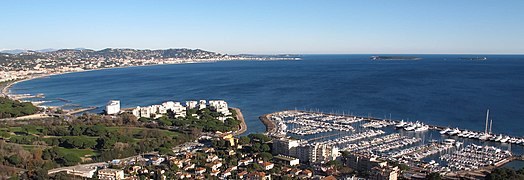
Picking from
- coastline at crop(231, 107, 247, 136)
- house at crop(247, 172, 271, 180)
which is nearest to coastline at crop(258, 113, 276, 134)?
coastline at crop(231, 107, 247, 136)

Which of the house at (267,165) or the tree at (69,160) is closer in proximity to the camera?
the house at (267,165)

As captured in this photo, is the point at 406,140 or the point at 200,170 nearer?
the point at 200,170

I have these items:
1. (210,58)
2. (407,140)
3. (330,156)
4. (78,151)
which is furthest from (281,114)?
(210,58)

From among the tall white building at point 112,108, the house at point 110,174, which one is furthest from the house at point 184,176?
the tall white building at point 112,108

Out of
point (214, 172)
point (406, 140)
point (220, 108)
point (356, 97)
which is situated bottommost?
point (406, 140)

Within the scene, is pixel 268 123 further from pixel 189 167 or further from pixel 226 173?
pixel 226 173

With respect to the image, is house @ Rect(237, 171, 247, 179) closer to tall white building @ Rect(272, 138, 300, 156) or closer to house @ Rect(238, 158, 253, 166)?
house @ Rect(238, 158, 253, 166)

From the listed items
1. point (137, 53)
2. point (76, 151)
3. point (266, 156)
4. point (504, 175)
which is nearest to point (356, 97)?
point (266, 156)

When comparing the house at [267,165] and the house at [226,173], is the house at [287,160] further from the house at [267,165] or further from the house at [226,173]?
the house at [226,173]
